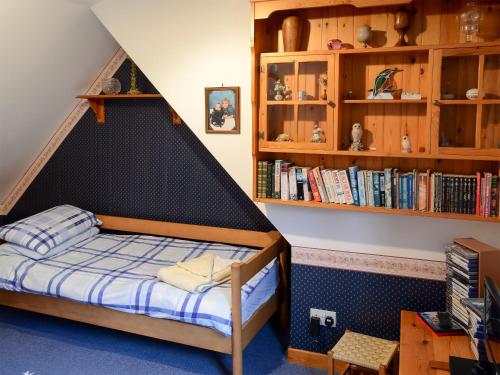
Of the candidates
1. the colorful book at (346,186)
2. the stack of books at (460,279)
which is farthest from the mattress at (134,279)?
the stack of books at (460,279)

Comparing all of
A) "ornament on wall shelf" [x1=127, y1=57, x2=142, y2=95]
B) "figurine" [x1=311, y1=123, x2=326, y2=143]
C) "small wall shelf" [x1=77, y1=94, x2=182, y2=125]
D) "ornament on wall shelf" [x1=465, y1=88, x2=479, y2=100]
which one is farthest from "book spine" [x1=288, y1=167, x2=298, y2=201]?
"ornament on wall shelf" [x1=127, y1=57, x2=142, y2=95]

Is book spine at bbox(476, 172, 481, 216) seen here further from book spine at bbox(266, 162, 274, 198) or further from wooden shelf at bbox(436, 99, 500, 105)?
book spine at bbox(266, 162, 274, 198)

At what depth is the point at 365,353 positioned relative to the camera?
103 inches

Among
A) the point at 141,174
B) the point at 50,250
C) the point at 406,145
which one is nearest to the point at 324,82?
the point at 406,145

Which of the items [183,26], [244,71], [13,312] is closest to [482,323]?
[244,71]

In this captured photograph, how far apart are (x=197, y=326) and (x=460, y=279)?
1442 mm

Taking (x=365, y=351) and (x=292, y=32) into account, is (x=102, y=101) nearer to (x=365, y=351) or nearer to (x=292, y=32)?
(x=292, y=32)

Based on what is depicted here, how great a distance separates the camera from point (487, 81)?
7.62 feet

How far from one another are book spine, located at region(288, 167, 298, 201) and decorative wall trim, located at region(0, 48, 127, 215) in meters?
1.93

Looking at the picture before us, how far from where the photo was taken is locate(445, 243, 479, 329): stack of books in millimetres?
2318

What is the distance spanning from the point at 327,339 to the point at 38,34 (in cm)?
271

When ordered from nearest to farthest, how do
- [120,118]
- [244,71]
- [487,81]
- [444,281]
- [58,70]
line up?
[487,81], [444,281], [244,71], [58,70], [120,118]

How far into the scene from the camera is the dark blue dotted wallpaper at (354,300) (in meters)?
2.80

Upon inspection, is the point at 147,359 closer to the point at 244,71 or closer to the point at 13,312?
the point at 13,312
